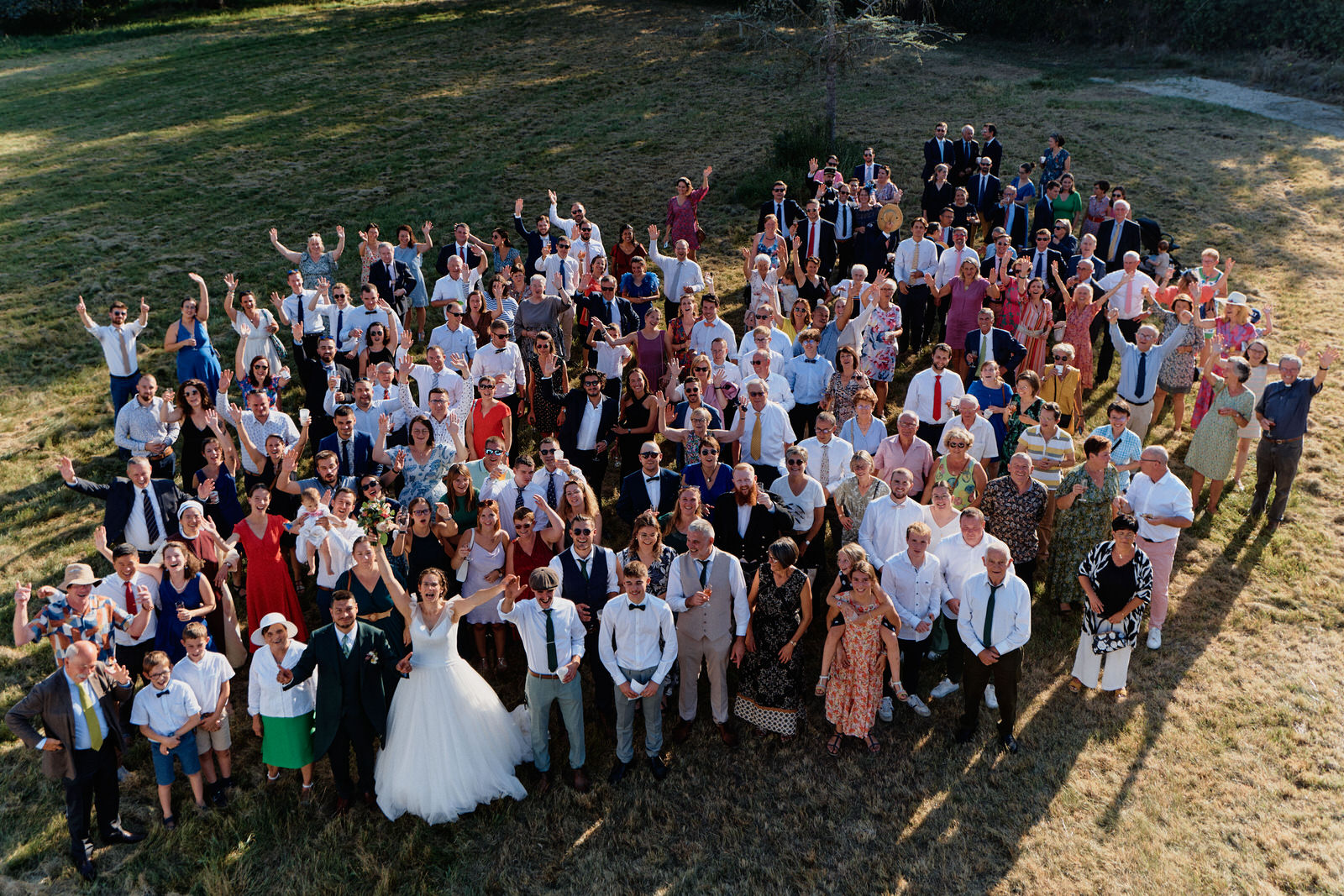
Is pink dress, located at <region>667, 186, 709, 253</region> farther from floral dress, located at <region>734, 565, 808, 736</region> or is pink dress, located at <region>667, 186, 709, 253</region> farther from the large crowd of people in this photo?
floral dress, located at <region>734, 565, 808, 736</region>

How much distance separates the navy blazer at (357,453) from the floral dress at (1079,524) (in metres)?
6.47

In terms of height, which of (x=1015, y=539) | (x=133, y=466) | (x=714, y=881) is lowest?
(x=714, y=881)

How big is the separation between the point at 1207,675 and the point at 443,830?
21.1 ft

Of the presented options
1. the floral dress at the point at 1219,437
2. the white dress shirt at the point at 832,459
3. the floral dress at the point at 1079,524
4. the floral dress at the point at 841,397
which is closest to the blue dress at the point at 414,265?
the floral dress at the point at 841,397

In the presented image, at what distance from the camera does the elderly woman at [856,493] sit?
803 centimetres

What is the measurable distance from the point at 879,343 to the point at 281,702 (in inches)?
297

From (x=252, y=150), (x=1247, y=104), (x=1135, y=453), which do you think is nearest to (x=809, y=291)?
(x=1135, y=453)

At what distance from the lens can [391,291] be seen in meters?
13.1

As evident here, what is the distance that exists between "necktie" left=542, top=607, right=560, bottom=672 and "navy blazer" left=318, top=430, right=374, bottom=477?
3334mm

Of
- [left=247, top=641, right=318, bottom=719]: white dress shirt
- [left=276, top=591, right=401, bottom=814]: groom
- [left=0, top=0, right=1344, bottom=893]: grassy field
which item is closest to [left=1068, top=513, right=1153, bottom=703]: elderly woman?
[left=0, top=0, right=1344, bottom=893]: grassy field

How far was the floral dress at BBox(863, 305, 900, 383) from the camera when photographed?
36.4ft

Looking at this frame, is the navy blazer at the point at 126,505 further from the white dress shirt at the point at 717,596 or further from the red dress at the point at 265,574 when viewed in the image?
the white dress shirt at the point at 717,596

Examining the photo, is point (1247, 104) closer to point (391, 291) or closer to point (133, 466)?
point (391, 291)

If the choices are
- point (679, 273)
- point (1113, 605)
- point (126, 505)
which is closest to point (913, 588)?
point (1113, 605)
